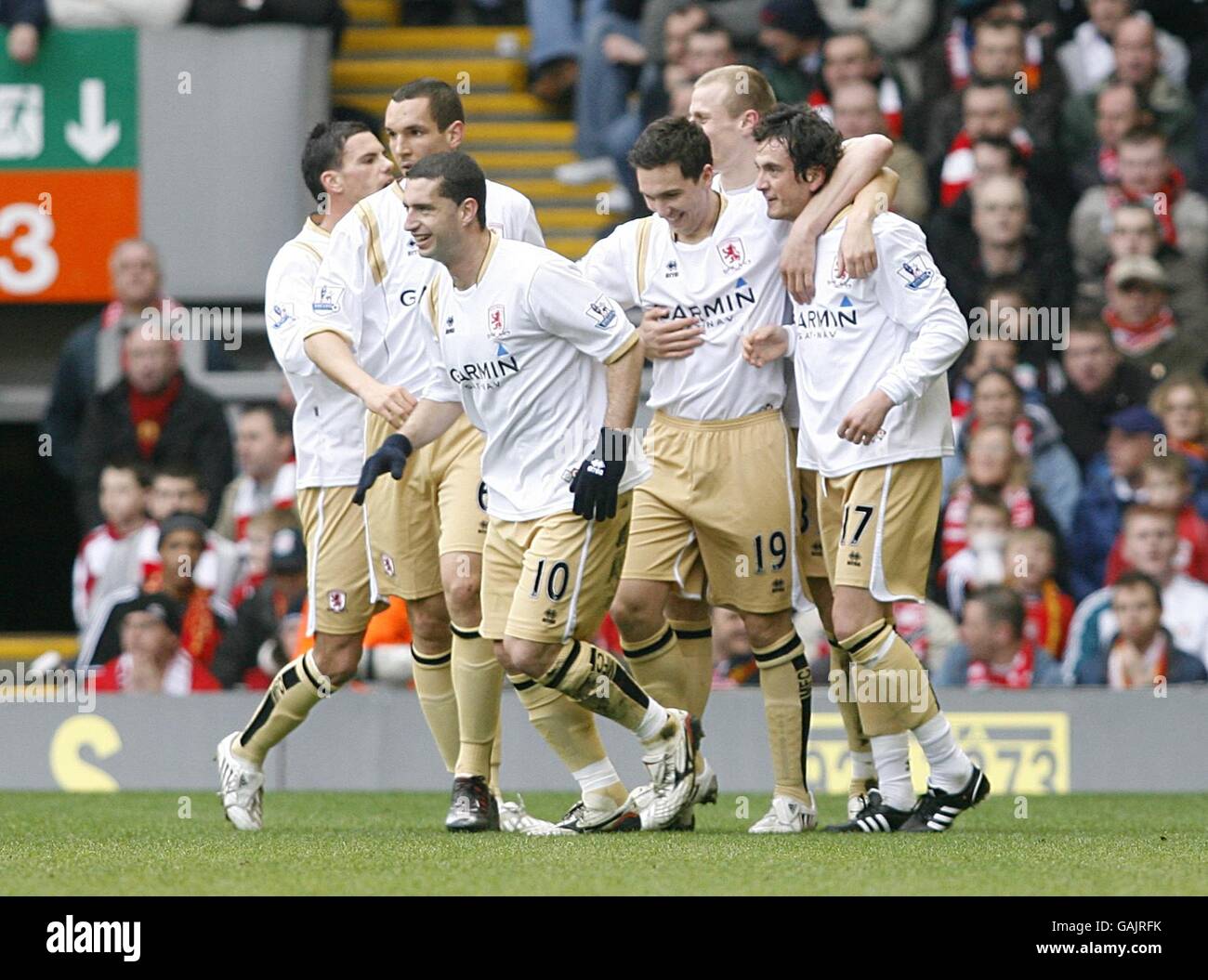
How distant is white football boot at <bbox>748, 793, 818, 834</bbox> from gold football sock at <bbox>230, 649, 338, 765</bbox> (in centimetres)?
160

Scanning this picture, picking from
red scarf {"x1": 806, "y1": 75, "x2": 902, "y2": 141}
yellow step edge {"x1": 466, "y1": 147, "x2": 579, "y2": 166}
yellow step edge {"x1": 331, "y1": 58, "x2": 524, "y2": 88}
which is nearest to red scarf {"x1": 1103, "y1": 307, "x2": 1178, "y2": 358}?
red scarf {"x1": 806, "y1": 75, "x2": 902, "y2": 141}

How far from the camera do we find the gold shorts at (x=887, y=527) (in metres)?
7.56

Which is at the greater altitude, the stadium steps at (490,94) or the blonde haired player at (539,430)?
the stadium steps at (490,94)

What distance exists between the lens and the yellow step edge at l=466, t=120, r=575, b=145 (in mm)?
14891

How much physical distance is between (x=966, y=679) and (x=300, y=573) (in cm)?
330

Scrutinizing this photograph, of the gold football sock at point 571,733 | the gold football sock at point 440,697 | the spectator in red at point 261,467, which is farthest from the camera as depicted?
the spectator in red at point 261,467

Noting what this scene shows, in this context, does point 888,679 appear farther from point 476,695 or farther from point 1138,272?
point 1138,272

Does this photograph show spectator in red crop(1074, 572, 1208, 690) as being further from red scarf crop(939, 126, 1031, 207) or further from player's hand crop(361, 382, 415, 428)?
player's hand crop(361, 382, 415, 428)

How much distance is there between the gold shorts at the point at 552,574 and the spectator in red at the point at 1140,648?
158 inches

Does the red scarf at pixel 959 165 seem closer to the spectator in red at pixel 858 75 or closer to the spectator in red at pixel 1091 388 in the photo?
the spectator in red at pixel 858 75
